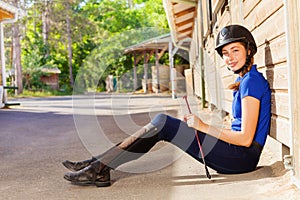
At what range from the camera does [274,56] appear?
3.23 metres

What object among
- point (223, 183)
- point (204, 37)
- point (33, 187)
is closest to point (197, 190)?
point (223, 183)

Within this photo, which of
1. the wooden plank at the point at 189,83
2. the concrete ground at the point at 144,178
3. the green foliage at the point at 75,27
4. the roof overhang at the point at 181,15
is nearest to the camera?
the concrete ground at the point at 144,178

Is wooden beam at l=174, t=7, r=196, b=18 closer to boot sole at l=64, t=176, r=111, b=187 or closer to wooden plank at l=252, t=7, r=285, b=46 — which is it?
wooden plank at l=252, t=7, r=285, b=46

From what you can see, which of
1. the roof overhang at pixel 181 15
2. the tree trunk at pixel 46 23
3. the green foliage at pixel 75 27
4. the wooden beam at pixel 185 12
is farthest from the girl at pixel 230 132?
the tree trunk at pixel 46 23

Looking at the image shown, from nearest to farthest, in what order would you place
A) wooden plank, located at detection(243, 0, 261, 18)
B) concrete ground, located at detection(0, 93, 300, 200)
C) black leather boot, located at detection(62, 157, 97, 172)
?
concrete ground, located at detection(0, 93, 300, 200), black leather boot, located at detection(62, 157, 97, 172), wooden plank, located at detection(243, 0, 261, 18)

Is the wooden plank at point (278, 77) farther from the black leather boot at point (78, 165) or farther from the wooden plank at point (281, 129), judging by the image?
the black leather boot at point (78, 165)

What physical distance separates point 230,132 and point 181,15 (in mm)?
11604

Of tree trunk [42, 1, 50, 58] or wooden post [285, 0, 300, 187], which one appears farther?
tree trunk [42, 1, 50, 58]

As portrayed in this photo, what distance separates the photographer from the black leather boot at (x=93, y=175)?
3.13m

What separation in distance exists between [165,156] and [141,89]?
68.7ft

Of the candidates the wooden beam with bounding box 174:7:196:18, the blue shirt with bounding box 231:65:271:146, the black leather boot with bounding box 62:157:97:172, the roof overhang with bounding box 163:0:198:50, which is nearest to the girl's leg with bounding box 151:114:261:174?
the blue shirt with bounding box 231:65:271:146

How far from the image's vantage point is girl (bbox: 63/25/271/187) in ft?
9.20

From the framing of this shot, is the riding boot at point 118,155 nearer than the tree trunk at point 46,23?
Yes

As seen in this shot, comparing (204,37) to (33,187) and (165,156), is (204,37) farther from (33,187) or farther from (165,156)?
(33,187)
